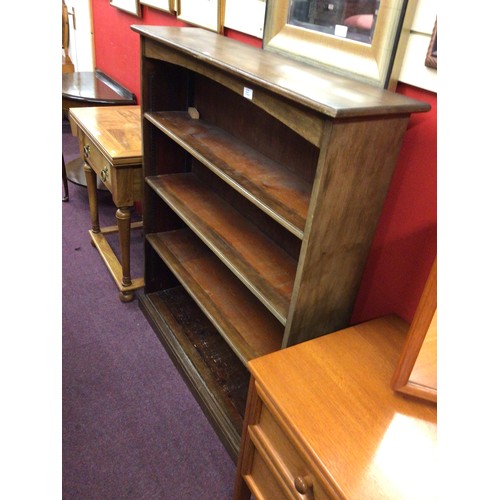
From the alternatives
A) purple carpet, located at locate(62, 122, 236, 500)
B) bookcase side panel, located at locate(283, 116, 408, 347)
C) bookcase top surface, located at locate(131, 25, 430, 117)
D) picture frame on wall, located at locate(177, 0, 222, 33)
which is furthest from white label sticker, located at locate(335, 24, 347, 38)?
purple carpet, located at locate(62, 122, 236, 500)

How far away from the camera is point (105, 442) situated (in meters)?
1.60

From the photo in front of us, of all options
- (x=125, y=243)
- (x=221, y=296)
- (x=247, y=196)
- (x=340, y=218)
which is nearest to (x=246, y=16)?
(x=247, y=196)

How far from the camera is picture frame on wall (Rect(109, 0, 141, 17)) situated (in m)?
2.45

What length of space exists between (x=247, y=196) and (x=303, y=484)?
29.7 inches

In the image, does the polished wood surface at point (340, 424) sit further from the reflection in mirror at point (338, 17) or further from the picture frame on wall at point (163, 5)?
the picture frame on wall at point (163, 5)

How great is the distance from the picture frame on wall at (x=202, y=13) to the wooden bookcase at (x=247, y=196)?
0.45 feet

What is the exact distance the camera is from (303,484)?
0.89 metres

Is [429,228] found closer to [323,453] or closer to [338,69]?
[338,69]

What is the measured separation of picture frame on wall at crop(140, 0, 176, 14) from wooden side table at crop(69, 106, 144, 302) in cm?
57

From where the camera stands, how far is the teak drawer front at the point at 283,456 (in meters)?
0.89

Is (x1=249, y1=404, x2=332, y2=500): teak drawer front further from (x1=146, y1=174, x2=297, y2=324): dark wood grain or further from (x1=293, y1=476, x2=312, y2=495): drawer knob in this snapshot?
(x1=146, y1=174, x2=297, y2=324): dark wood grain

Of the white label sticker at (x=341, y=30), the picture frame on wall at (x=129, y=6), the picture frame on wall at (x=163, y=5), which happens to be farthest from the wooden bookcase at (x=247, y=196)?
the picture frame on wall at (x=129, y=6)

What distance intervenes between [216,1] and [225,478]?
6.05 ft
